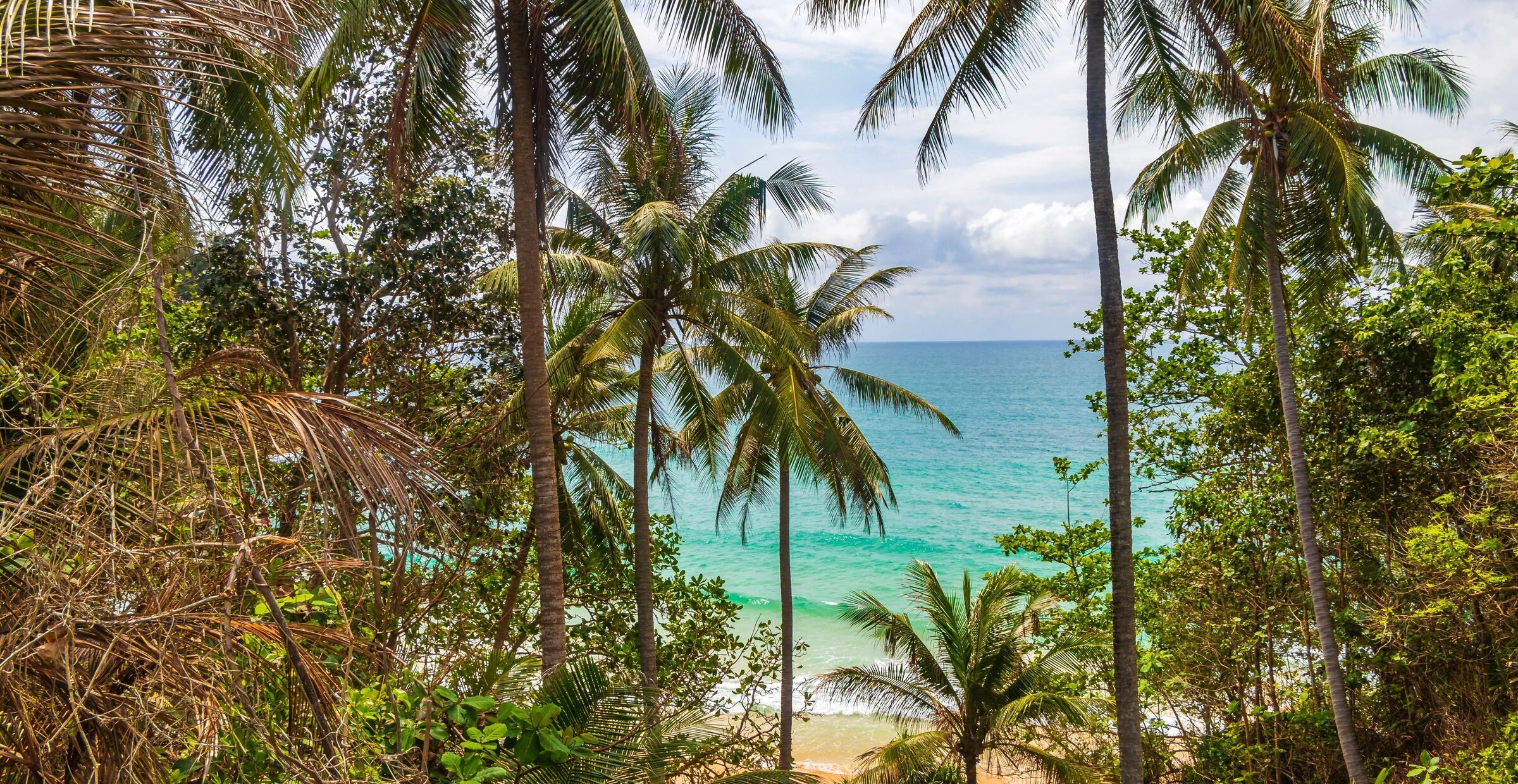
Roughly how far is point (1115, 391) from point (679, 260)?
4867mm

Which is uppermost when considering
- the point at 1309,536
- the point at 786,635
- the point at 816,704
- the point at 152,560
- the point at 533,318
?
the point at 533,318

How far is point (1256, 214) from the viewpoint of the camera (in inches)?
384

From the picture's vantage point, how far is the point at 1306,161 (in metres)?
9.50

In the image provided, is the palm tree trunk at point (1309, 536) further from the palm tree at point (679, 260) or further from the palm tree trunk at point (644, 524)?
the palm tree trunk at point (644, 524)

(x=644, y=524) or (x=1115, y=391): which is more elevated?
(x=1115, y=391)

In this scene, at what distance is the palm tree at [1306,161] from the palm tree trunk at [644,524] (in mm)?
6383

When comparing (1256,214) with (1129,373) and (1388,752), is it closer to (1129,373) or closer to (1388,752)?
(1129,373)

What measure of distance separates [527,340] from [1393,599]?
34.4 feet

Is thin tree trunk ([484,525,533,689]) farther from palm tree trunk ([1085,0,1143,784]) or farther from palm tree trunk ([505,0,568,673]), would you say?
palm tree trunk ([1085,0,1143,784])

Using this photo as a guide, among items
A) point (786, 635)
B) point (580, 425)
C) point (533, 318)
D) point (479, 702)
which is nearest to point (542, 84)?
point (533, 318)

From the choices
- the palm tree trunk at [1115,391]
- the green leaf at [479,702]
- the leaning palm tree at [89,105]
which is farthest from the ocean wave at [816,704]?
the leaning palm tree at [89,105]

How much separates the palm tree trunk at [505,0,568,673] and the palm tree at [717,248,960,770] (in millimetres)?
3912

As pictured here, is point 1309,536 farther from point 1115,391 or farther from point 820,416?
point 820,416

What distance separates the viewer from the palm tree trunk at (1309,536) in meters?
9.66
